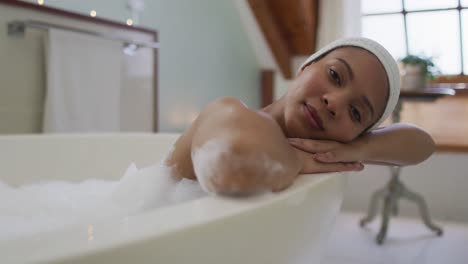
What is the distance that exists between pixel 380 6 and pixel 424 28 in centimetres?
37

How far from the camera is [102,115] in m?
2.22

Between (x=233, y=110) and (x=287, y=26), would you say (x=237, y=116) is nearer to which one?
(x=233, y=110)

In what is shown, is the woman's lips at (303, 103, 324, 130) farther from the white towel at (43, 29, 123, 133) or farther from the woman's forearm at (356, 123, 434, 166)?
the white towel at (43, 29, 123, 133)

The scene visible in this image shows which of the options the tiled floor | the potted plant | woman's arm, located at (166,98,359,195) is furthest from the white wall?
woman's arm, located at (166,98,359,195)

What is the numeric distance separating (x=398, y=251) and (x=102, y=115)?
160 centimetres

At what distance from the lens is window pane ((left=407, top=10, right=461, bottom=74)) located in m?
3.29

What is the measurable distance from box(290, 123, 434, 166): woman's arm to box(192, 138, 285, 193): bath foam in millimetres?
266

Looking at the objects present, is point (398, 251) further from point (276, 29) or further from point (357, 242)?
point (276, 29)

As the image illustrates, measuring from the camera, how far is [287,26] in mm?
3350

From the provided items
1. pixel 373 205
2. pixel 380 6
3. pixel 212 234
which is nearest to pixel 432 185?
pixel 373 205

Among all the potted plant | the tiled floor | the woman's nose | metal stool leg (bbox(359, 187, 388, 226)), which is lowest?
the tiled floor

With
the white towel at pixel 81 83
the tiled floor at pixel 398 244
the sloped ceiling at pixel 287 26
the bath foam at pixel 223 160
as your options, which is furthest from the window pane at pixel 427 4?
the bath foam at pixel 223 160

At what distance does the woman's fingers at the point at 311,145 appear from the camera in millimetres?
954

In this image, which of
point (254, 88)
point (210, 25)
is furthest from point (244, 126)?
point (254, 88)
